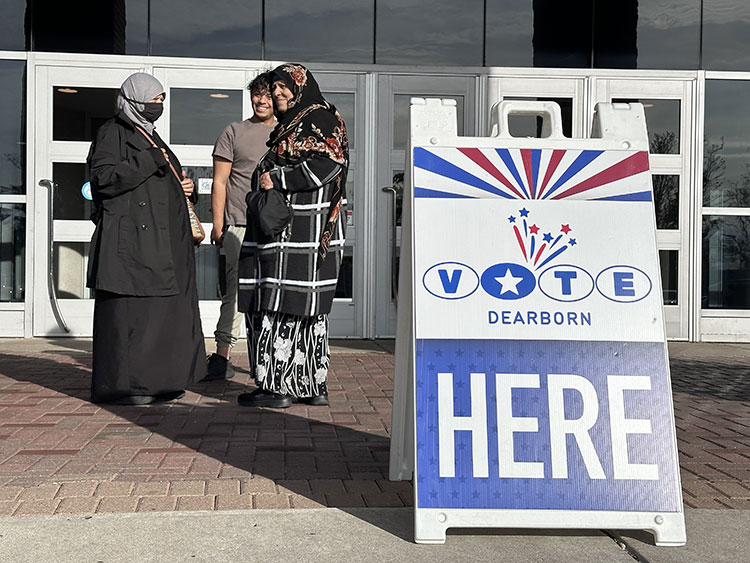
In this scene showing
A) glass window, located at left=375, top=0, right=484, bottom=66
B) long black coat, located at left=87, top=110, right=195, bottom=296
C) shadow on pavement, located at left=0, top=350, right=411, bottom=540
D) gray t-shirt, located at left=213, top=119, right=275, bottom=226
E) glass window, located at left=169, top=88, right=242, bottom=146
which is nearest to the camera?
shadow on pavement, located at left=0, top=350, right=411, bottom=540

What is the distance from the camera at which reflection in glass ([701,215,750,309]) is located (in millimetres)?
9570

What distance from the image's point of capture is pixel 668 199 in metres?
9.56

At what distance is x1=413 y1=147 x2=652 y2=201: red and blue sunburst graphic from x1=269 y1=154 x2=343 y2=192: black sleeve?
1.79m

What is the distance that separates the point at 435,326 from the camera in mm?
3148

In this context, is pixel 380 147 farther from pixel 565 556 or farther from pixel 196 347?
pixel 565 556

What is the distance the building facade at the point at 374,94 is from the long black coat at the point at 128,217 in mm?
3680

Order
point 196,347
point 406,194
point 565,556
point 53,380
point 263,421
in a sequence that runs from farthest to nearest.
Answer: point 53,380 → point 196,347 → point 263,421 → point 406,194 → point 565,556

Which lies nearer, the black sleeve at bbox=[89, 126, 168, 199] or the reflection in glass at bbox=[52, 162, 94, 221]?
the black sleeve at bbox=[89, 126, 168, 199]

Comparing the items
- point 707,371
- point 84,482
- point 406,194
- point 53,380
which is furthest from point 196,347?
point 707,371

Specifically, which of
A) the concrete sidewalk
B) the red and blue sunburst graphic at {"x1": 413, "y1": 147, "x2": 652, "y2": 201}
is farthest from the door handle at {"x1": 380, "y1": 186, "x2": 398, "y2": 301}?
the concrete sidewalk

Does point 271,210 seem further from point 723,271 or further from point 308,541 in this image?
point 723,271

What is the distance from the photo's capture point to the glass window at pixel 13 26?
29.8 ft

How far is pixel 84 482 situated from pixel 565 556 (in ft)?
5.87

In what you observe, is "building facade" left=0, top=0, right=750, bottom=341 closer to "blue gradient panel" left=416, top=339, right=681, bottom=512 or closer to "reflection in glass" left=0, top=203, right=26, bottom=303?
"reflection in glass" left=0, top=203, right=26, bottom=303
